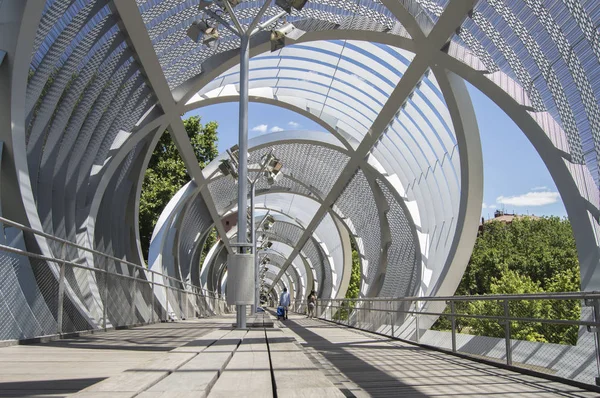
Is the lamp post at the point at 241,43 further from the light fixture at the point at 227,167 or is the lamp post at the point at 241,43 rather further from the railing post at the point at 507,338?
the light fixture at the point at 227,167

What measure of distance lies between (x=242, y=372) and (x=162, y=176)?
36.1 meters

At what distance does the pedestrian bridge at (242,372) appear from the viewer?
3004 mm

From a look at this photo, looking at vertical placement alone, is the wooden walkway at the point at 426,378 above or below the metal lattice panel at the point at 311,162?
below

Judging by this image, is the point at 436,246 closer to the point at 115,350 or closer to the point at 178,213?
the point at 178,213

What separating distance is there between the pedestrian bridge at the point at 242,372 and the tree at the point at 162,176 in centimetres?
2758

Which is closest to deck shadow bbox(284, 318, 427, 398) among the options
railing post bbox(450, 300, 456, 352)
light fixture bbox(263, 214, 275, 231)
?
railing post bbox(450, 300, 456, 352)

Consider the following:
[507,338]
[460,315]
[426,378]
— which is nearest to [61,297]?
[426,378]

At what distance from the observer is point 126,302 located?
1425 cm

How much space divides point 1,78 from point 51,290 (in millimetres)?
2847

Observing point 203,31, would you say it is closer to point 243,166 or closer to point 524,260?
point 243,166

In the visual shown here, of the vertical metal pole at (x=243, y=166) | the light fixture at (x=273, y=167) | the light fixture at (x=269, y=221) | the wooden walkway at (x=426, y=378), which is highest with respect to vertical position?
the light fixture at (x=269, y=221)

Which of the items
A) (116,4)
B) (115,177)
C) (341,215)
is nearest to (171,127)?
(115,177)

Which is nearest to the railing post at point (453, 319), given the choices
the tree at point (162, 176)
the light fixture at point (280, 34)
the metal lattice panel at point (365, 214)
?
the light fixture at point (280, 34)

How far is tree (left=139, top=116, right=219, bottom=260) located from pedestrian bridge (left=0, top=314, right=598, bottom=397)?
27.6 metres
